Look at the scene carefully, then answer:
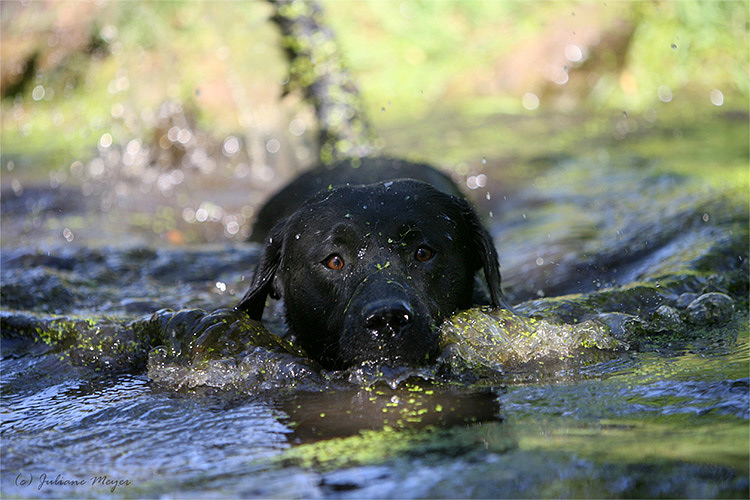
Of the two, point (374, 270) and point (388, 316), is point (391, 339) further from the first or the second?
point (374, 270)

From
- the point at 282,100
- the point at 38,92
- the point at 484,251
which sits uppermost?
the point at 38,92

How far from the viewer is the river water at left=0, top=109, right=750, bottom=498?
7.29 ft

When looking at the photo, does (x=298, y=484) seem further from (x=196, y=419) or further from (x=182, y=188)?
(x=182, y=188)

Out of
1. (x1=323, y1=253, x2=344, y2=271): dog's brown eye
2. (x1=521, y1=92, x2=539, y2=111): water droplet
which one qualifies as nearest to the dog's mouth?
(x1=323, y1=253, x2=344, y2=271): dog's brown eye

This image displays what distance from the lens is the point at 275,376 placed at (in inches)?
132

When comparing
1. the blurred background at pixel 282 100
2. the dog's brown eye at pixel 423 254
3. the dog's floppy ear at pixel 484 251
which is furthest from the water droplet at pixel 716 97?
the dog's brown eye at pixel 423 254

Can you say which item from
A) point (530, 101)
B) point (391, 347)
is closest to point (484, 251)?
point (391, 347)

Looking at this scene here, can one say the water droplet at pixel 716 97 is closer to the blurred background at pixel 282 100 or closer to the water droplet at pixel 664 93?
the blurred background at pixel 282 100

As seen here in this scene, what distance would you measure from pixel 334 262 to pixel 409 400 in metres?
0.92

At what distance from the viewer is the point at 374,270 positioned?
139 inches

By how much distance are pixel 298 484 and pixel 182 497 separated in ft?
0.98

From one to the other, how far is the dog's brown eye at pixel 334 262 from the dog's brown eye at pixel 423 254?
0.33 m

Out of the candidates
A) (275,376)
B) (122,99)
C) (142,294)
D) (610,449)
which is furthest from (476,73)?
(610,449)
